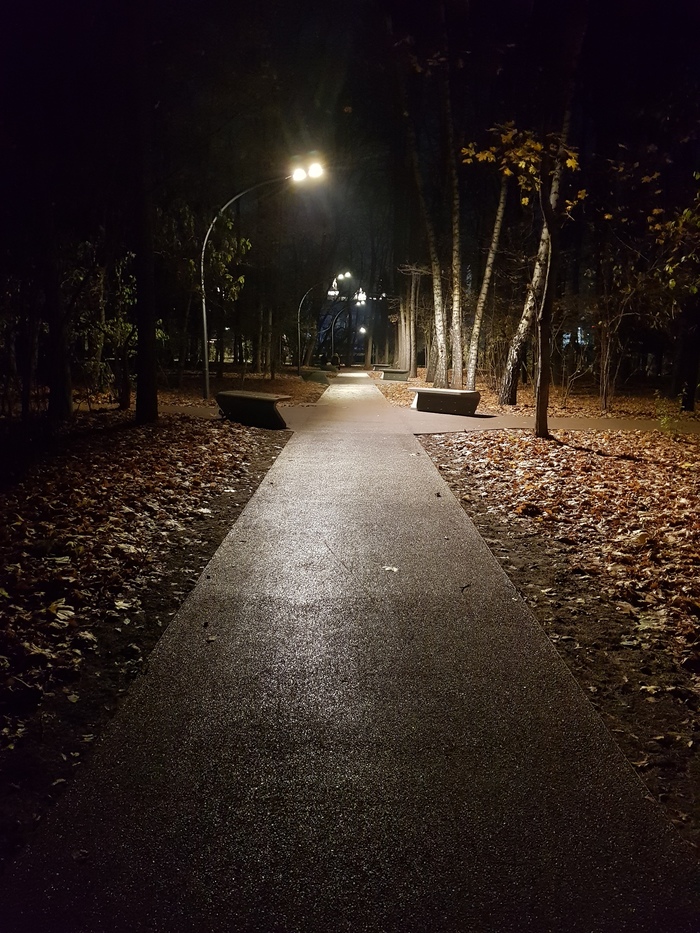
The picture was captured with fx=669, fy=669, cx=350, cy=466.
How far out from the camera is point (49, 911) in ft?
7.09

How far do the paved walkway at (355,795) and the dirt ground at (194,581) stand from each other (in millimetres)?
192

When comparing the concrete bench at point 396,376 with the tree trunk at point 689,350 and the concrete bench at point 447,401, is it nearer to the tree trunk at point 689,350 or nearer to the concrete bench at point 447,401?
the tree trunk at point 689,350

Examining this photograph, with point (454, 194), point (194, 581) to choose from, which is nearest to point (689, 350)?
point (454, 194)

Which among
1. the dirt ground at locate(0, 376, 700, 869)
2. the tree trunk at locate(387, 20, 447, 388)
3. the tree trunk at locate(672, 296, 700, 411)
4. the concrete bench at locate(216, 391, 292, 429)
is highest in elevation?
the tree trunk at locate(387, 20, 447, 388)

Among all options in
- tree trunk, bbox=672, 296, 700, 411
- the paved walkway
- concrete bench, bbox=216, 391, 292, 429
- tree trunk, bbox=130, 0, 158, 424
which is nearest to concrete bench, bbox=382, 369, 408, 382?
tree trunk, bbox=672, 296, 700, 411

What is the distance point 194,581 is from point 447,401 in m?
14.9

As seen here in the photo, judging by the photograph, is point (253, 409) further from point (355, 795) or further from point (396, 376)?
point (396, 376)

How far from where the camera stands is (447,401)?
19516 millimetres

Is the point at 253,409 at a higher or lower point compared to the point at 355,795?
higher

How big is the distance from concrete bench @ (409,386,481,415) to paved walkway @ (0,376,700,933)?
1433 centimetres

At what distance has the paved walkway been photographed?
7.20 ft

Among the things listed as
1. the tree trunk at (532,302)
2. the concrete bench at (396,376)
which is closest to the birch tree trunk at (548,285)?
the tree trunk at (532,302)

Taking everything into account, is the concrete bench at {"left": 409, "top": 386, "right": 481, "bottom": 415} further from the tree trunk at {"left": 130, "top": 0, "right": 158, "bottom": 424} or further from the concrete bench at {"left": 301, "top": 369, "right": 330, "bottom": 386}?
the concrete bench at {"left": 301, "top": 369, "right": 330, "bottom": 386}

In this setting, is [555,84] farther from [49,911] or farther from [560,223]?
[49,911]
